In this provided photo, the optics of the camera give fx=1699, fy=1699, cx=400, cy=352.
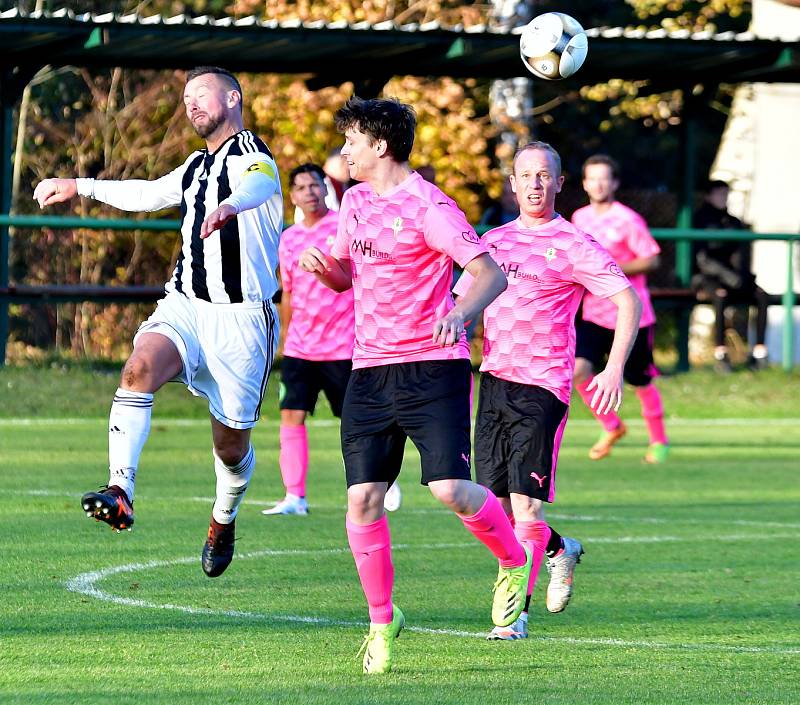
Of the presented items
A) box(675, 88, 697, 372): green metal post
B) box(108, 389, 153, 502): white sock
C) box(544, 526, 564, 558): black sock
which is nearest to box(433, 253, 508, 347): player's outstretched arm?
box(544, 526, 564, 558): black sock

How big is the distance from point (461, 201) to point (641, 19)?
38.6 ft

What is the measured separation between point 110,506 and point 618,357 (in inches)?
77.9

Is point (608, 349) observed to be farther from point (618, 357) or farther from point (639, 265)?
point (618, 357)

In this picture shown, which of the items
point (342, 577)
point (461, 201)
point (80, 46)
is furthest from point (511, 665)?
point (461, 201)

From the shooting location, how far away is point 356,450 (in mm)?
5902

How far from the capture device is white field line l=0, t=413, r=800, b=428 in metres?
14.9

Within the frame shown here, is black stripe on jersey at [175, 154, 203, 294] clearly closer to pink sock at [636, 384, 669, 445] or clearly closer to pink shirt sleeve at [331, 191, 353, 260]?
pink shirt sleeve at [331, 191, 353, 260]

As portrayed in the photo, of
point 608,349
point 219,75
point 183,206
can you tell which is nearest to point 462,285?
point 183,206

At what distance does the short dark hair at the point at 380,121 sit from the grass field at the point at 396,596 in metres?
1.79

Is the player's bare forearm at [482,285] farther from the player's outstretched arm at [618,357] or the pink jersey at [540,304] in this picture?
the pink jersey at [540,304]

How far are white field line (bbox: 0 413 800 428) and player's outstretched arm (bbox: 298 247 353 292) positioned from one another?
8896mm

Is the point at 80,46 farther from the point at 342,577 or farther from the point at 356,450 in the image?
the point at 356,450

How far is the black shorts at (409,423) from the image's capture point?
588 centimetres

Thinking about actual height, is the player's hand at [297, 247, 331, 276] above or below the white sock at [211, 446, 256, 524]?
above
